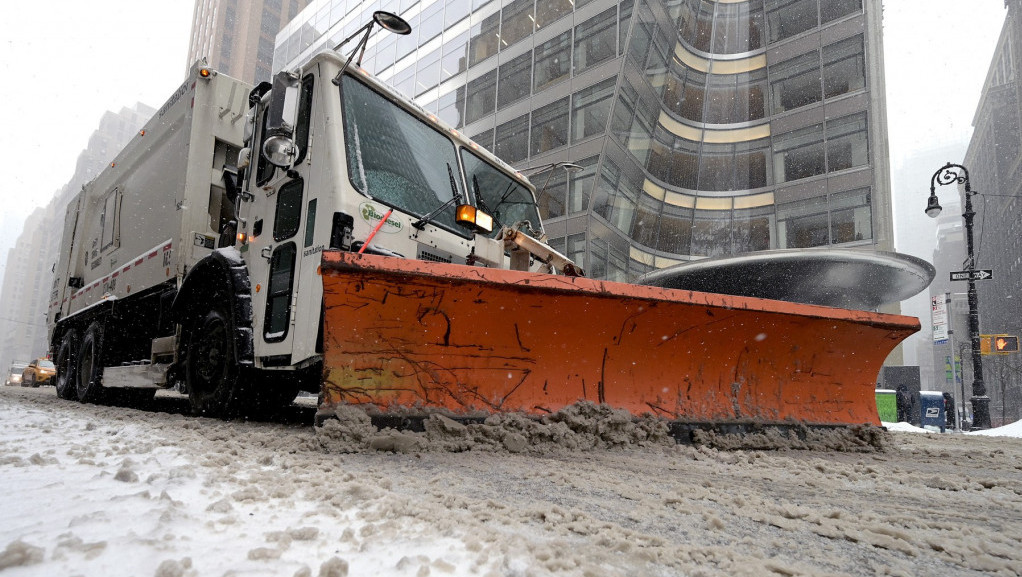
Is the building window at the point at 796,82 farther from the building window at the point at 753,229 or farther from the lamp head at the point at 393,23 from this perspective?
the lamp head at the point at 393,23

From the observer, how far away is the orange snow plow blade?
9.91 feet

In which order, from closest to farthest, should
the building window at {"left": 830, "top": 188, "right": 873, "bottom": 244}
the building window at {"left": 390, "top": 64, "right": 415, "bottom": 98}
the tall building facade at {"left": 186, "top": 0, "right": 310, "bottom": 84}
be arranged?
the building window at {"left": 830, "top": 188, "right": 873, "bottom": 244}
the building window at {"left": 390, "top": 64, "right": 415, "bottom": 98}
the tall building facade at {"left": 186, "top": 0, "right": 310, "bottom": 84}

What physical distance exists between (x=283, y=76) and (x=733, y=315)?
11.3 feet

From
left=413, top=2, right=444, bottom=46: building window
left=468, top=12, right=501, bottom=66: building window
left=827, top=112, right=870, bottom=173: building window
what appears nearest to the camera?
left=827, top=112, right=870, bottom=173: building window

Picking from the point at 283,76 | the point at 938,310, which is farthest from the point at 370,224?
the point at 938,310

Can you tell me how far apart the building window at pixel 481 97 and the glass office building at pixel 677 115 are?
6cm

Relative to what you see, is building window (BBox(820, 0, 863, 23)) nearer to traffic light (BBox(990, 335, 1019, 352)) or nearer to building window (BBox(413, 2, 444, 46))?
traffic light (BBox(990, 335, 1019, 352))

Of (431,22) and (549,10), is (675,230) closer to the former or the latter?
(549,10)

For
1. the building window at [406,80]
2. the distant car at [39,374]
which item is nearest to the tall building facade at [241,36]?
the building window at [406,80]

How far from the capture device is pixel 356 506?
1.84 meters

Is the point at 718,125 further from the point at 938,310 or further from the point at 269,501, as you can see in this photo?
the point at 269,501

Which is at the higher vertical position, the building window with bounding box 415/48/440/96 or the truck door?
the building window with bounding box 415/48/440/96

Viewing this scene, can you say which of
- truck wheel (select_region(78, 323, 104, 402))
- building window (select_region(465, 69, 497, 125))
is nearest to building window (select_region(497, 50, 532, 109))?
building window (select_region(465, 69, 497, 125))

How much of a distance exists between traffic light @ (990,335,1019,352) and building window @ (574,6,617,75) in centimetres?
1309
